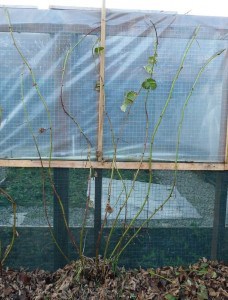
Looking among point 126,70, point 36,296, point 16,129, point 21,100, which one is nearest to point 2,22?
point 21,100

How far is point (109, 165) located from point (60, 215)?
→ 0.64 metres

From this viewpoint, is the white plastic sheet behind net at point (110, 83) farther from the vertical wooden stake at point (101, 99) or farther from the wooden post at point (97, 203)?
the wooden post at point (97, 203)

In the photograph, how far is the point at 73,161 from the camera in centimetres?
353

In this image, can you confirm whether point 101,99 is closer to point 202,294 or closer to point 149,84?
point 149,84

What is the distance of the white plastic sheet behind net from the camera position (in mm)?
3449

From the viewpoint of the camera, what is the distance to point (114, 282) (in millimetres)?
3398

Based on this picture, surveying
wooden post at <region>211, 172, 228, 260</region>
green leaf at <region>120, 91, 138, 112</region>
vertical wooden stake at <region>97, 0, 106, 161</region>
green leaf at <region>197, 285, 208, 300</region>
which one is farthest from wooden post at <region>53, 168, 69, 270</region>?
wooden post at <region>211, 172, 228, 260</region>

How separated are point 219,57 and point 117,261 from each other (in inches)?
79.5

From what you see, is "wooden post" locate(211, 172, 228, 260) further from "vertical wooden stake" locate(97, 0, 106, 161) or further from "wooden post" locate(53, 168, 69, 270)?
"wooden post" locate(53, 168, 69, 270)

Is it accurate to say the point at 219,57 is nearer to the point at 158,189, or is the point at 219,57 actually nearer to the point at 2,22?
the point at 158,189

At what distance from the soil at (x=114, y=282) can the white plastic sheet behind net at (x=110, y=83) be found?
102 cm

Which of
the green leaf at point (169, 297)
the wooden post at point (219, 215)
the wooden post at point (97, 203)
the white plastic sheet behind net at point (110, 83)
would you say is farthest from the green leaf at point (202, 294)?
the white plastic sheet behind net at point (110, 83)

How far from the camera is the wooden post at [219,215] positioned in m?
3.65

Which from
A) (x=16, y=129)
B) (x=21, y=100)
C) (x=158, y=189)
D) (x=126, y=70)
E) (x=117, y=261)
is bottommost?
(x=117, y=261)
